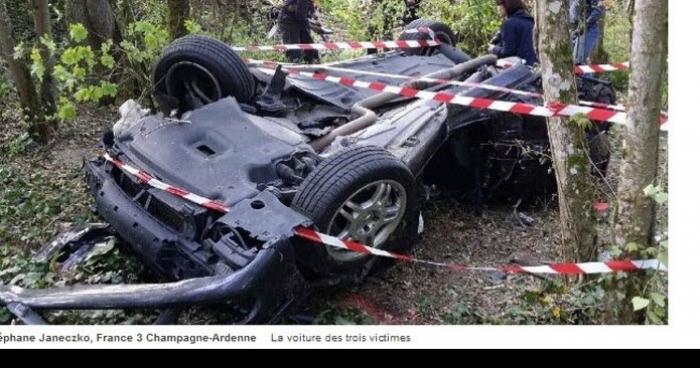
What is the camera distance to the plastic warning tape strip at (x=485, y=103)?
150 inches

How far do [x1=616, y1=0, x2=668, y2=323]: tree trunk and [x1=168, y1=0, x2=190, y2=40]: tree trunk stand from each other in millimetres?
6041

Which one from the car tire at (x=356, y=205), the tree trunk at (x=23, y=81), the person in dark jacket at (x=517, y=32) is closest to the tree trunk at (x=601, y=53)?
the person in dark jacket at (x=517, y=32)

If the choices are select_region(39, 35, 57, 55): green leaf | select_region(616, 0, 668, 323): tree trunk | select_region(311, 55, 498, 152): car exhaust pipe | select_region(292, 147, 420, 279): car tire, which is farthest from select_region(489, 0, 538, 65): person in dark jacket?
select_region(39, 35, 57, 55): green leaf

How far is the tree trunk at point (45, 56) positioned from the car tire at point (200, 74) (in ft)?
5.79

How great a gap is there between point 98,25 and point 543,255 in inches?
209

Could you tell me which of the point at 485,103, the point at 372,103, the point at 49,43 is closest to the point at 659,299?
the point at 485,103

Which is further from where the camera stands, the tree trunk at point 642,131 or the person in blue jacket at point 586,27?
the person in blue jacket at point 586,27

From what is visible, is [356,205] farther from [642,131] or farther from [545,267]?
[642,131]

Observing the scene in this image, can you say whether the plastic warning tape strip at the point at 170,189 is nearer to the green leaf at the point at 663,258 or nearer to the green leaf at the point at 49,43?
the green leaf at the point at 49,43

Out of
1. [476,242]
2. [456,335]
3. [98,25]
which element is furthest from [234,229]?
[98,25]

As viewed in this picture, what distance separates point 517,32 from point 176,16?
4.03 meters

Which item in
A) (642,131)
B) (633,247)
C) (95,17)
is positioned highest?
(95,17)

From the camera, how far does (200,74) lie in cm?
518

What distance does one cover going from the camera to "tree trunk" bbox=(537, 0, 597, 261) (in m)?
3.81
